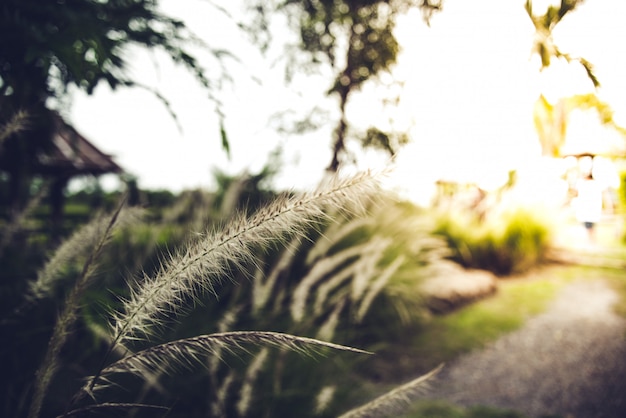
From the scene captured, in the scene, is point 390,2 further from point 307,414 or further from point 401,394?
point 401,394

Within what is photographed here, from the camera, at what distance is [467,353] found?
3.72 m

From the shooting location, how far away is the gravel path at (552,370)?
2627 mm

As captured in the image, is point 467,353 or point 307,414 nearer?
point 307,414

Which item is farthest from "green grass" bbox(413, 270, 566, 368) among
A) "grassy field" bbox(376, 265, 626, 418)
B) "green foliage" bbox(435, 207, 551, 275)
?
"green foliage" bbox(435, 207, 551, 275)

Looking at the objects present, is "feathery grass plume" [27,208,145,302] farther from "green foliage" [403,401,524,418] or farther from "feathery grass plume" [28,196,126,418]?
"green foliage" [403,401,524,418]

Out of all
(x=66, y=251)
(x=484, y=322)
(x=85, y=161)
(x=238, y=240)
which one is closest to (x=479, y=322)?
(x=484, y=322)

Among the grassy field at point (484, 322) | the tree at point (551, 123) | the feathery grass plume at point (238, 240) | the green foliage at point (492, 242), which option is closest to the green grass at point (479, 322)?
the grassy field at point (484, 322)

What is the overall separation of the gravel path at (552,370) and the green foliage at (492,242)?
2.40 metres

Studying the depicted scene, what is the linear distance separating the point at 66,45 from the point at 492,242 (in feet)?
24.0

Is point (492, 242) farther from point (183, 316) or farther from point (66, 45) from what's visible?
point (66, 45)

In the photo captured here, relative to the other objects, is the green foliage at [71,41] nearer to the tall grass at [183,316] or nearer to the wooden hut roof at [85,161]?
the tall grass at [183,316]

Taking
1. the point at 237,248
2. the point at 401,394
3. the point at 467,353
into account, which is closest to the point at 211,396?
the point at 401,394

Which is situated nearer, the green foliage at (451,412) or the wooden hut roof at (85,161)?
the green foliage at (451,412)

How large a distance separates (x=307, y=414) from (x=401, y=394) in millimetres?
1156
